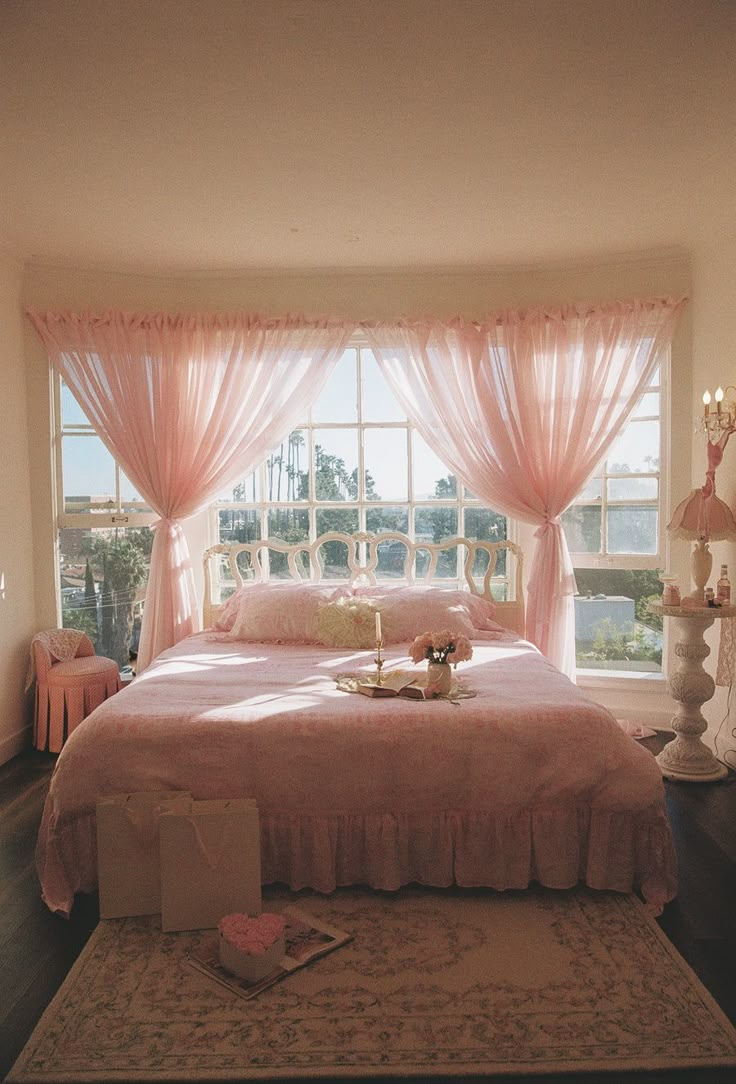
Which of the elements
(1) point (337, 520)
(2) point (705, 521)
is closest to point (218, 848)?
(2) point (705, 521)

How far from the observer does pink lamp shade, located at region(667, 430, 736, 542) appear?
407 cm

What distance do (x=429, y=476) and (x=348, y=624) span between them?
1.32 m

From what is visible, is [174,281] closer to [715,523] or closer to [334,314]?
[334,314]

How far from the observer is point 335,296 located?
5094 mm

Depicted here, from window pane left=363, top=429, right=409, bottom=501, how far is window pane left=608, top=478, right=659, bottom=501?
4.07 feet

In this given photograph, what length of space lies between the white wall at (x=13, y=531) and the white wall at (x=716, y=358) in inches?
150

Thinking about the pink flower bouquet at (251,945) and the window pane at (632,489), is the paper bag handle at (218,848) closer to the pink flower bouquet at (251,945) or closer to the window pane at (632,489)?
the pink flower bouquet at (251,945)

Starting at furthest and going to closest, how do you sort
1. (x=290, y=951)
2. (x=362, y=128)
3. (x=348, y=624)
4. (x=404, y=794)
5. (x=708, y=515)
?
1. (x=348, y=624)
2. (x=708, y=515)
3. (x=362, y=128)
4. (x=404, y=794)
5. (x=290, y=951)

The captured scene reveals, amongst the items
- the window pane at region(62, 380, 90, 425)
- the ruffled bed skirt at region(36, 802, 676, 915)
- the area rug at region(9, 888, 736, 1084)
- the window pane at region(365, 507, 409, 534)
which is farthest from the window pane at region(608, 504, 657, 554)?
the window pane at region(62, 380, 90, 425)

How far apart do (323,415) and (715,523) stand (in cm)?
238

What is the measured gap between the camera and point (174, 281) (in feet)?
16.7

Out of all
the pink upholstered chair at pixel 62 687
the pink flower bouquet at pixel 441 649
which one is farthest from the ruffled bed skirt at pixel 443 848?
the pink upholstered chair at pixel 62 687

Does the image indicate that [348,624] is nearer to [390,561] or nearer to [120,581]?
[390,561]

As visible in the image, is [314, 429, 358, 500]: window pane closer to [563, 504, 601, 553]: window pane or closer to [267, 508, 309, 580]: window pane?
[267, 508, 309, 580]: window pane
